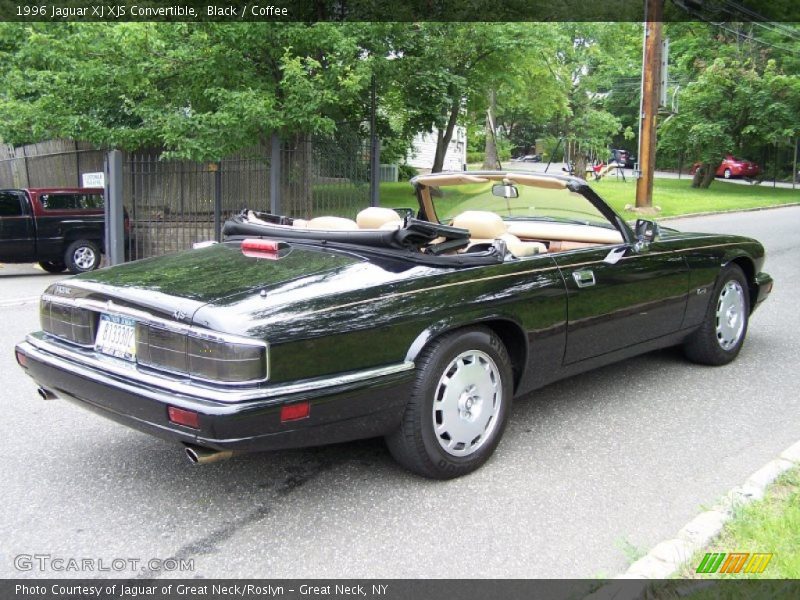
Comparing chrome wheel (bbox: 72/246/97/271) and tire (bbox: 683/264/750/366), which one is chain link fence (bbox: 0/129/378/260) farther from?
tire (bbox: 683/264/750/366)

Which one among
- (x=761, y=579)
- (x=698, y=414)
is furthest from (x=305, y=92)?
(x=761, y=579)

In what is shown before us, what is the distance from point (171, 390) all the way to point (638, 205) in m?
18.1

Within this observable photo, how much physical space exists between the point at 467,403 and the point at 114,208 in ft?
36.5

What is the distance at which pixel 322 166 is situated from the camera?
45.1 ft

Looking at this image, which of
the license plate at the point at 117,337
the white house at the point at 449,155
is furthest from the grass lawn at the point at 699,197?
the license plate at the point at 117,337

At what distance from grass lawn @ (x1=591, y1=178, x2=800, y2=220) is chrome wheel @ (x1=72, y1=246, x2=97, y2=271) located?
1203 centimetres

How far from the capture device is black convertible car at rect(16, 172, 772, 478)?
3.07m

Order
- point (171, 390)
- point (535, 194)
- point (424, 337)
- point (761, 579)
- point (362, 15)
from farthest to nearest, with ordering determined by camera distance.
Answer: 1. point (362, 15)
2. point (535, 194)
3. point (424, 337)
4. point (171, 390)
5. point (761, 579)

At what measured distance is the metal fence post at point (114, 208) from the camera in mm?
13094

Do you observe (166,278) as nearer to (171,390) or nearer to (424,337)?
(171,390)

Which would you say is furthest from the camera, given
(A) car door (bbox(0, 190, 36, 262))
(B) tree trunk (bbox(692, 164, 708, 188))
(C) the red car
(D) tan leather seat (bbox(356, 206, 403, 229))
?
(C) the red car

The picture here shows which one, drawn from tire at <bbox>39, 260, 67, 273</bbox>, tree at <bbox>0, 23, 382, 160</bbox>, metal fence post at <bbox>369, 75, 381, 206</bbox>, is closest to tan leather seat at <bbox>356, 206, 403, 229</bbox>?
tree at <bbox>0, 23, 382, 160</bbox>
